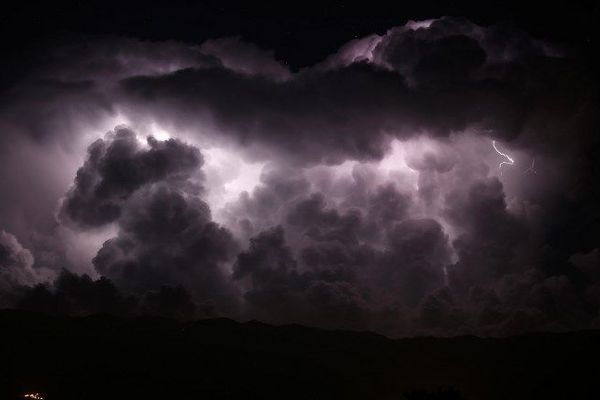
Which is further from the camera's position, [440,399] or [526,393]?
[526,393]

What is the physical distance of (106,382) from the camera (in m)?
187

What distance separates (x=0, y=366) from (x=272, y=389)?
282ft

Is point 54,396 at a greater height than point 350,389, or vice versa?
point 350,389

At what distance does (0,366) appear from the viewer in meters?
189

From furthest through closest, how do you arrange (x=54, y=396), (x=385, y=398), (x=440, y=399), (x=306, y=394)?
(x=306, y=394), (x=385, y=398), (x=54, y=396), (x=440, y=399)

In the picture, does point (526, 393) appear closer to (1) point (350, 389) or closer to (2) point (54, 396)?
(1) point (350, 389)

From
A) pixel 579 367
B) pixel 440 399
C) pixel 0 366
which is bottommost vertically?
pixel 440 399

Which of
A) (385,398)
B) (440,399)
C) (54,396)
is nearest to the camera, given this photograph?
(440,399)

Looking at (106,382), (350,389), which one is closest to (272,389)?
(350,389)

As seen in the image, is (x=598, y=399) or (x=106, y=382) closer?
(x=598, y=399)

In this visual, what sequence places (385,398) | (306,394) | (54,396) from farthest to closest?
(306,394), (385,398), (54,396)

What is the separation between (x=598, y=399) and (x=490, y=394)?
31.7 metres

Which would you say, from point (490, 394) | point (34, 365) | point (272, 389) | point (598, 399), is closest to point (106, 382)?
point (34, 365)

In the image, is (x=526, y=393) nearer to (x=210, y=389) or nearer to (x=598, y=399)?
(x=598, y=399)
